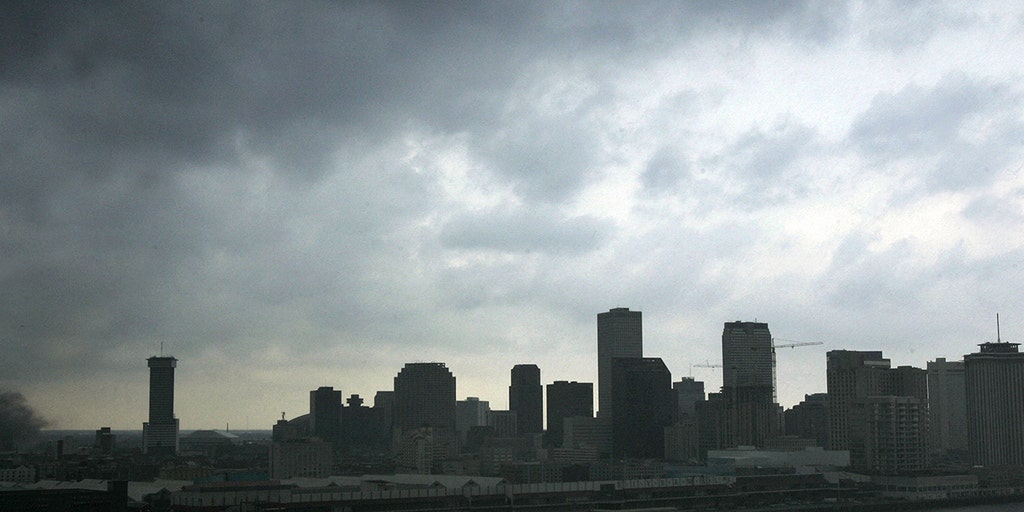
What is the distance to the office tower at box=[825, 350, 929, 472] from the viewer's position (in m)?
124

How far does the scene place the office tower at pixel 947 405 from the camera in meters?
180

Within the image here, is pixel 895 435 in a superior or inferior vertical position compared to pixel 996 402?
inferior

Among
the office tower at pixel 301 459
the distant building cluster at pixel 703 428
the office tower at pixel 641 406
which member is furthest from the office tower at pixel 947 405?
the office tower at pixel 301 459

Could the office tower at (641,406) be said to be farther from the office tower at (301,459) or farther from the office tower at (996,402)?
the office tower at (301,459)

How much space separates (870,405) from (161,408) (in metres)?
108

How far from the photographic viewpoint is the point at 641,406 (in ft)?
558

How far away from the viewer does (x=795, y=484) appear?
107062 millimetres

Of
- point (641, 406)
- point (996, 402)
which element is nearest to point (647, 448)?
point (641, 406)

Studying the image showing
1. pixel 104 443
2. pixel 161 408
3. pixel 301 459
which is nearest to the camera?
pixel 301 459

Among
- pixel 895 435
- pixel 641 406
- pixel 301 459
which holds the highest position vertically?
pixel 641 406

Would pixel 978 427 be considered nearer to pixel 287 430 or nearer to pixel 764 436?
pixel 764 436

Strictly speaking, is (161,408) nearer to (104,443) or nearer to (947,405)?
(104,443)

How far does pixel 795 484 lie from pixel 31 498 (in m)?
65.1

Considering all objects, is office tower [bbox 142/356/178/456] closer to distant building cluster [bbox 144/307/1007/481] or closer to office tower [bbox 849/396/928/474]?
distant building cluster [bbox 144/307/1007/481]
